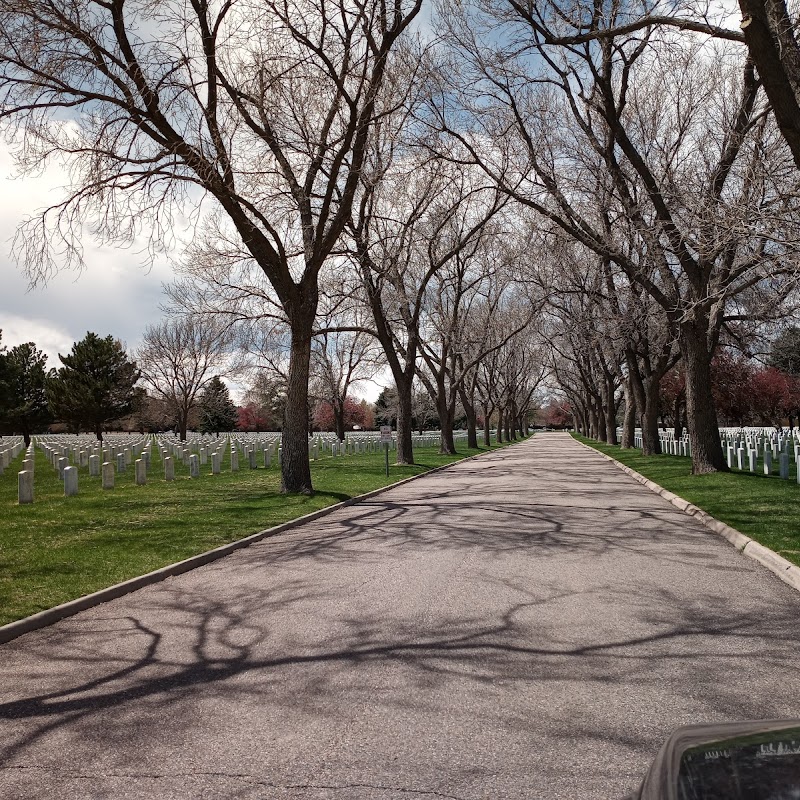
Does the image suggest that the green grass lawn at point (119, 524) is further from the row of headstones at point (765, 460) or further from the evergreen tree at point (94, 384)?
the evergreen tree at point (94, 384)

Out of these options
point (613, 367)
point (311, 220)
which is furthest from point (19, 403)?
point (311, 220)

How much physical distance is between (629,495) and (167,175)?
451 inches

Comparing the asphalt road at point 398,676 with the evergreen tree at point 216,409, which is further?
the evergreen tree at point 216,409

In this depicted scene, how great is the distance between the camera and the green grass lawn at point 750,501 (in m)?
8.76

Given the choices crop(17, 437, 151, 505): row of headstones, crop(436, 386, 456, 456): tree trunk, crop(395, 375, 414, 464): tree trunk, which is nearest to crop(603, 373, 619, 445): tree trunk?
crop(436, 386, 456, 456): tree trunk

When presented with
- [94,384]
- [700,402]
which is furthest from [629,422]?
[94,384]

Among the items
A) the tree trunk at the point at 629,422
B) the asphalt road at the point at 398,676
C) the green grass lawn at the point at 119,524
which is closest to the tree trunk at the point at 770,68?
the asphalt road at the point at 398,676

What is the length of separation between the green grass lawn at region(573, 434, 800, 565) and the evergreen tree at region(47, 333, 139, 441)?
5711cm

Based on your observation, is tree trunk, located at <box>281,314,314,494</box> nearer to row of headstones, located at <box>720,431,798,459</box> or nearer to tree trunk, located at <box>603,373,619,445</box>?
row of headstones, located at <box>720,431,798,459</box>

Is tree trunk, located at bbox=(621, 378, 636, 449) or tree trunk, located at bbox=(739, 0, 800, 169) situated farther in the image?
tree trunk, located at bbox=(621, 378, 636, 449)

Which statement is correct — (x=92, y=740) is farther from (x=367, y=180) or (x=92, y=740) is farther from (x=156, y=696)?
(x=367, y=180)

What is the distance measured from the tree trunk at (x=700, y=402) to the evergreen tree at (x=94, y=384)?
190 ft

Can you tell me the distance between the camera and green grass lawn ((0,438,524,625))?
23.2 feet

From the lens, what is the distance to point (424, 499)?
592 inches
